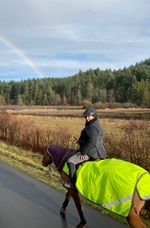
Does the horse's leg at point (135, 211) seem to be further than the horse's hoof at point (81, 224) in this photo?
No

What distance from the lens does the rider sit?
7996 mm

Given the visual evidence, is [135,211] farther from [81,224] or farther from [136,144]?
[136,144]

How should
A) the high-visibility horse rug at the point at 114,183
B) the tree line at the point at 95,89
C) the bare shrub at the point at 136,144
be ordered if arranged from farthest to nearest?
1. the tree line at the point at 95,89
2. the bare shrub at the point at 136,144
3. the high-visibility horse rug at the point at 114,183

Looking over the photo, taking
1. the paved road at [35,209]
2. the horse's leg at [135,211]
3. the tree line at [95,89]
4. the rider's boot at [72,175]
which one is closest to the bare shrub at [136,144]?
the paved road at [35,209]

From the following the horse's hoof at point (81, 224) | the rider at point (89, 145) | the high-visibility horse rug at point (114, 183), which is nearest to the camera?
the high-visibility horse rug at point (114, 183)

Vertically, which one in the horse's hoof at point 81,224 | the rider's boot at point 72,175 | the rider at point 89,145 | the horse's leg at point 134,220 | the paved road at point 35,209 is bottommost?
the paved road at point 35,209

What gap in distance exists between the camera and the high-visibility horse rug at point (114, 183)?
6.44 meters

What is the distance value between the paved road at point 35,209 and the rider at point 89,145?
2.73 feet

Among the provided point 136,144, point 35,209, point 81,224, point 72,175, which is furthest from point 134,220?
point 136,144

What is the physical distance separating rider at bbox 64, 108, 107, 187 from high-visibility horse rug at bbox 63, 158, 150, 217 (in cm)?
39

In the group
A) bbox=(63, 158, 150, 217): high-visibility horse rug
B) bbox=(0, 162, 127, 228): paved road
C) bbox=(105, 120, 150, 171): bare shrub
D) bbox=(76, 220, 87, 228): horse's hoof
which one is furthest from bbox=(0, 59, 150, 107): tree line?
bbox=(63, 158, 150, 217): high-visibility horse rug

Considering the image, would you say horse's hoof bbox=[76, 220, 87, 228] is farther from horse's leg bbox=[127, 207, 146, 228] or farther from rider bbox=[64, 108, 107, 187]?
horse's leg bbox=[127, 207, 146, 228]

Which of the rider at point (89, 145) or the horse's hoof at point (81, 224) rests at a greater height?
the rider at point (89, 145)

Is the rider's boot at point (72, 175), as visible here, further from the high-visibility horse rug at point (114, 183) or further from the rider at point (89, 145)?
the high-visibility horse rug at point (114, 183)
